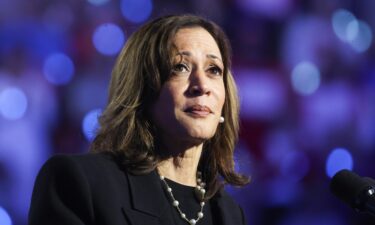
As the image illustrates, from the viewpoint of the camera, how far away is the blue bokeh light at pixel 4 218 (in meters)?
3.35

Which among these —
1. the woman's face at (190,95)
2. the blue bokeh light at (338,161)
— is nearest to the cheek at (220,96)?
the woman's face at (190,95)

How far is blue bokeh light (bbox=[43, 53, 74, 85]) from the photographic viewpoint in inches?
136

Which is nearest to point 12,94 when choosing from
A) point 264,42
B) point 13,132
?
point 13,132

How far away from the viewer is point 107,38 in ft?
11.7

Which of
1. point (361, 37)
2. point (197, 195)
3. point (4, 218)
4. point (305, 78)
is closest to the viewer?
point (197, 195)

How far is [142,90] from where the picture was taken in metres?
2.15

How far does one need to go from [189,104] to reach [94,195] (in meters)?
0.38

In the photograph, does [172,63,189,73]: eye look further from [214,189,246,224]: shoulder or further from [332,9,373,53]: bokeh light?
[332,9,373,53]: bokeh light

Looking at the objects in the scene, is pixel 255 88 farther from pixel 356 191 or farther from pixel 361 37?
pixel 356 191

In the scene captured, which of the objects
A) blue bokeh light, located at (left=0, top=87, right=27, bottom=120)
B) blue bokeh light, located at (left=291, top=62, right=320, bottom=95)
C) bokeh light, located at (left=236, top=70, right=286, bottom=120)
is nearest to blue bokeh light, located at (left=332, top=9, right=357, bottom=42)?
blue bokeh light, located at (left=291, top=62, right=320, bottom=95)

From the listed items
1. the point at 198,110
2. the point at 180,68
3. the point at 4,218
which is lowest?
the point at 4,218

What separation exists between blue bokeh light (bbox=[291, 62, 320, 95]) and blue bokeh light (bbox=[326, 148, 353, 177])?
362mm

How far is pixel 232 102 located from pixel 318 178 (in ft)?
6.04

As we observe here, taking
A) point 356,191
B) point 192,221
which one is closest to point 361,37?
point 192,221
